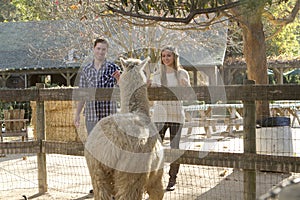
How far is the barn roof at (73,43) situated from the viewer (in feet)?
75.2

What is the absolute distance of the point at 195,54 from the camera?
28.4 meters

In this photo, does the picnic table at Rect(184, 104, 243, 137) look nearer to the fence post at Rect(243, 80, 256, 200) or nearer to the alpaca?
the fence post at Rect(243, 80, 256, 200)

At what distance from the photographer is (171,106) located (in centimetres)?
621

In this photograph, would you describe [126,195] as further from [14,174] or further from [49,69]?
[49,69]

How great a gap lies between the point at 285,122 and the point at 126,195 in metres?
4.90

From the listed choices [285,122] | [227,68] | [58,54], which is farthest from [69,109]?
[227,68]

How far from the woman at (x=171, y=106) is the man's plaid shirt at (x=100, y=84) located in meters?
0.63

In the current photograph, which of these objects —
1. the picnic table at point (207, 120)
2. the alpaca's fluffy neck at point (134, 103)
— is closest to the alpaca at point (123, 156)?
the alpaca's fluffy neck at point (134, 103)

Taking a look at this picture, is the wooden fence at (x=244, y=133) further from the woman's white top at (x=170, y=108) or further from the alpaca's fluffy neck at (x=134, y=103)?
the alpaca's fluffy neck at (x=134, y=103)

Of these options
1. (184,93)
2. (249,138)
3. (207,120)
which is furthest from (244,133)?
(207,120)

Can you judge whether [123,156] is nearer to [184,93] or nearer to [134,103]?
[134,103]

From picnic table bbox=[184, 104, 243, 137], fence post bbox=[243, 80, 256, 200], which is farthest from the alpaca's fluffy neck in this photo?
picnic table bbox=[184, 104, 243, 137]

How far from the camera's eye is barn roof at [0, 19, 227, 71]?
2292 centimetres

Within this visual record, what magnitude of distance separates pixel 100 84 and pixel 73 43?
19735 mm
